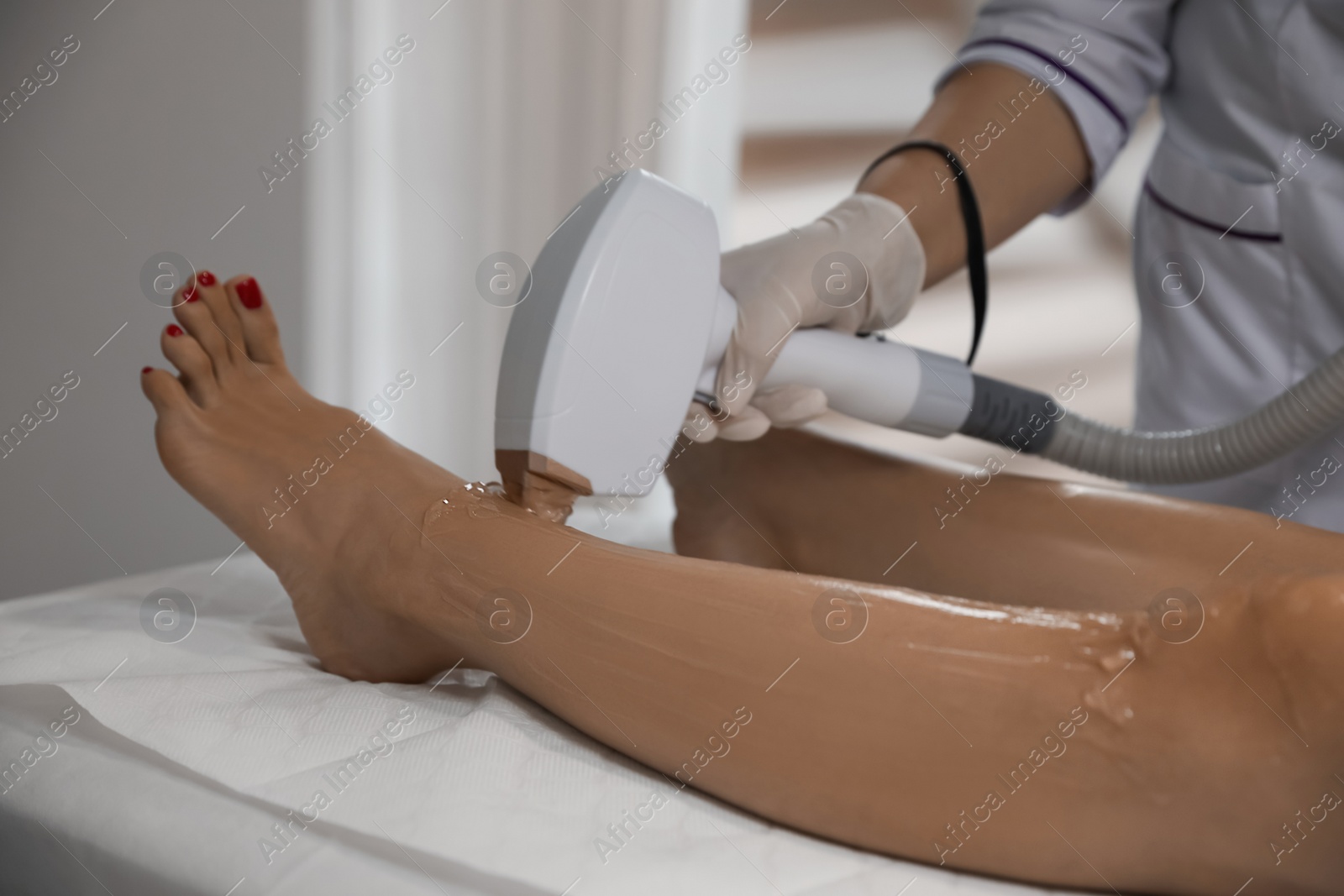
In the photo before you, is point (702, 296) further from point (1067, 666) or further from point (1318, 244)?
point (1318, 244)

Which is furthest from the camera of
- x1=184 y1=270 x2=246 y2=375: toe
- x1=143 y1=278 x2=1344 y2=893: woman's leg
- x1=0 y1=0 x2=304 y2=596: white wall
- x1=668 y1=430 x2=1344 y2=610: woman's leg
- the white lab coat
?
x1=0 y1=0 x2=304 y2=596: white wall

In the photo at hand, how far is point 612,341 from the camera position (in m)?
0.74

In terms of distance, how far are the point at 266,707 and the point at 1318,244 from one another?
102 cm

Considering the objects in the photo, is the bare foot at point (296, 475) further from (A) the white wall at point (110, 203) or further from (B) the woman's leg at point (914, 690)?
(A) the white wall at point (110, 203)

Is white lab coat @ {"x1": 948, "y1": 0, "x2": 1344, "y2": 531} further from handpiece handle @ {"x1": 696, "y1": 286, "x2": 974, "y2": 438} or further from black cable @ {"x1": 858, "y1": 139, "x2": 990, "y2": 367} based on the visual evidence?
handpiece handle @ {"x1": 696, "y1": 286, "x2": 974, "y2": 438}

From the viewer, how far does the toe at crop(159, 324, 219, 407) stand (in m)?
1.06

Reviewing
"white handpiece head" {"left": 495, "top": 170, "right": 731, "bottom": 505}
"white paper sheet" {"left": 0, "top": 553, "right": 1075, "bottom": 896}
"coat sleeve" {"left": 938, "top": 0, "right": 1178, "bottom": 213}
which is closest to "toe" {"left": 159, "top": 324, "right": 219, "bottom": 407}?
"white paper sheet" {"left": 0, "top": 553, "right": 1075, "bottom": 896}

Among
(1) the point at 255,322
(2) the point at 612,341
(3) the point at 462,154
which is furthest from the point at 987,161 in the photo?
(3) the point at 462,154

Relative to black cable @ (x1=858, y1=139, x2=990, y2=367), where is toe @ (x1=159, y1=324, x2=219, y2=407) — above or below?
above

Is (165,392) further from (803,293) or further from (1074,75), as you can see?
(1074,75)

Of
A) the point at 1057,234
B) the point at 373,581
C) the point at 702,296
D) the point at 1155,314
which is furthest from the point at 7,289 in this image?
the point at 1057,234

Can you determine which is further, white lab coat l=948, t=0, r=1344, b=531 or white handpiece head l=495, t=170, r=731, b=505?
white lab coat l=948, t=0, r=1344, b=531

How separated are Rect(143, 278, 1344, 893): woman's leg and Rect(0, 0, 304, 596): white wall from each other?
1.22 metres

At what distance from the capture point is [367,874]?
57 centimetres
